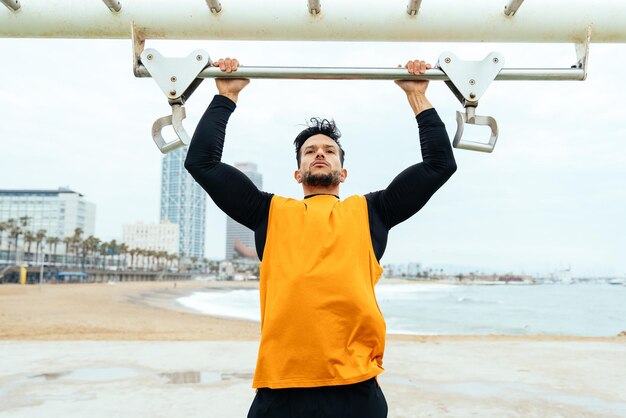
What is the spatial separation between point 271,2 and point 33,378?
A: 21.5 ft

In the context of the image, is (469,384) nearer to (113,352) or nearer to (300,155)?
(300,155)

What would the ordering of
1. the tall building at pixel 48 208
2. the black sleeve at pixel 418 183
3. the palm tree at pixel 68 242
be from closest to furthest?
1. the black sleeve at pixel 418 183
2. the palm tree at pixel 68 242
3. the tall building at pixel 48 208

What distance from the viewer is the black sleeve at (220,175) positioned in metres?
2.18

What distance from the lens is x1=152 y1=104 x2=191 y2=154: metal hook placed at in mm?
2191

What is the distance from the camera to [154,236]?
175 meters

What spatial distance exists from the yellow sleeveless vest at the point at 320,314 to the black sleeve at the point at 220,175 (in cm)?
26

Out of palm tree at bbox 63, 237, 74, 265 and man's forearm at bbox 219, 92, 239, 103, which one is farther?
palm tree at bbox 63, 237, 74, 265

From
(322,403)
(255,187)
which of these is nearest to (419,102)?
(255,187)

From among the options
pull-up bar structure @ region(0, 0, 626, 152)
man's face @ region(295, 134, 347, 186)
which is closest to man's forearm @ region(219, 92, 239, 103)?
pull-up bar structure @ region(0, 0, 626, 152)

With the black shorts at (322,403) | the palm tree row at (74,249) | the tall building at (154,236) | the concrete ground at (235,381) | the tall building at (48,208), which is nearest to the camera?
the black shorts at (322,403)

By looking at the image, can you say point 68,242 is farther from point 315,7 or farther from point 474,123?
point 474,123

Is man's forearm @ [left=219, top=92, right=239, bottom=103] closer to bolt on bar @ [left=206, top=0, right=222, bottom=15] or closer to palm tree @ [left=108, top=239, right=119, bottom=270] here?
bolt on bar @ [left=206, top=0, right=222, bottom=15]

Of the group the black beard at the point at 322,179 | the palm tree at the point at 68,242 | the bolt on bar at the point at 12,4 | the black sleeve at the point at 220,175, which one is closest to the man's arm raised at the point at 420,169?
the black beard at the point at 322,179

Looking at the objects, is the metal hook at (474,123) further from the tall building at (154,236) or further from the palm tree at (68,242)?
the tall building at (154,236)
